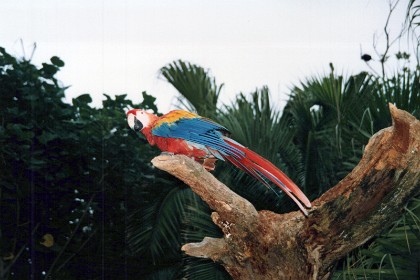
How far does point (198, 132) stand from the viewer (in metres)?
3.31

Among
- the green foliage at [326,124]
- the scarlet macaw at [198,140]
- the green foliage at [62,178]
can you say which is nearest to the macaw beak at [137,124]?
the scarlet macaw at [198,140]

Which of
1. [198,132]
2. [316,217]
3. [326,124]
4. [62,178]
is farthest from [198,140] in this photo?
[62,178]

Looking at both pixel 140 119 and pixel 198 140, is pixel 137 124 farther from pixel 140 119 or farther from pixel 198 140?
pixel 198 140

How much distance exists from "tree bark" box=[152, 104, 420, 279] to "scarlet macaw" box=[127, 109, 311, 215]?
128 mm

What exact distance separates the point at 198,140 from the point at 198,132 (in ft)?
0.16

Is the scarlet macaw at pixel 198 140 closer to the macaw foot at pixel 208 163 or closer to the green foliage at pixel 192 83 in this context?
the macaw foot at pixel 208 163

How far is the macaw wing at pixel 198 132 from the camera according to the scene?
3.23 meters

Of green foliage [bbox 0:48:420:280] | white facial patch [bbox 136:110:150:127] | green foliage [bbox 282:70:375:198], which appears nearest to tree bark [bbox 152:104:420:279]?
white facial patch [bbox 136:110:150:127]

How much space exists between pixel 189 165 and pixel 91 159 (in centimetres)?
355

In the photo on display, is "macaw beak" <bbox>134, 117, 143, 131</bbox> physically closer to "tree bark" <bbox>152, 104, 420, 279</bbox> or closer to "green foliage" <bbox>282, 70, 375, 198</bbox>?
"tree bark" <bbox>152, 104, 420, 279</bbox>

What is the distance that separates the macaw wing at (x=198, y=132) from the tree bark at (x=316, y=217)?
0.13m

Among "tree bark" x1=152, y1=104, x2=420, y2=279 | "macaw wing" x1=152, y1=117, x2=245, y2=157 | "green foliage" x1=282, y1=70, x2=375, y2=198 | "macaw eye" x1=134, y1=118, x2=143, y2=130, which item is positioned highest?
"green foliage" x1=282, y1=70, x2=375, y2=198

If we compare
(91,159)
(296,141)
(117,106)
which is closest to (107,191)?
(91,159)

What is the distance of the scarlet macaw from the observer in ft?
10.4
